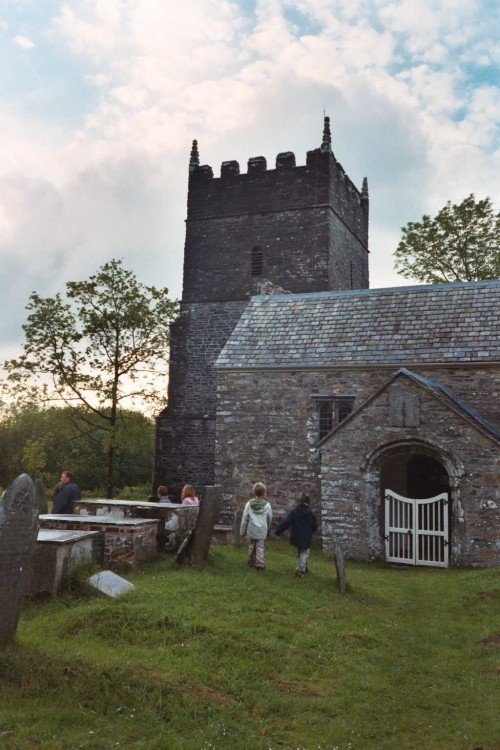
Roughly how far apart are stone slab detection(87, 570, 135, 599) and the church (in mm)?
7969

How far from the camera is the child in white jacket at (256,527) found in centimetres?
1170

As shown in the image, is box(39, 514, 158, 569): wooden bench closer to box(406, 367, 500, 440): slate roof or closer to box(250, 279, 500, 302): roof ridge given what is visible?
box(406, 367, 500, 440): slate roof

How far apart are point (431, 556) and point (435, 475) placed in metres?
4.18

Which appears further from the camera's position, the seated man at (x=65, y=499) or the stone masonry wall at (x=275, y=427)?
the stone masonry wall at (x=275, y=427)

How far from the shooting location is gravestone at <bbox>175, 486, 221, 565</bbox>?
11.3 m

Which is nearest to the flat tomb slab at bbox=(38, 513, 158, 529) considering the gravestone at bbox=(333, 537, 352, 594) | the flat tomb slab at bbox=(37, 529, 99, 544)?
the flat tomb slab at bbox=(37, 529, 99, 544)

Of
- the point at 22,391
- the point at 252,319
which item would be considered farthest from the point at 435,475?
the point at 22,391

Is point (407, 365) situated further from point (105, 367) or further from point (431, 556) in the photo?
point (105, 367)

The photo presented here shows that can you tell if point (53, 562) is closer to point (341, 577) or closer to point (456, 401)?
point (341, 577)

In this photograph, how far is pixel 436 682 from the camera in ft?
23.6

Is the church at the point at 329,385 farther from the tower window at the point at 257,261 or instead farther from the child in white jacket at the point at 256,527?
Answer: the child in white jacket at the point at 256,527

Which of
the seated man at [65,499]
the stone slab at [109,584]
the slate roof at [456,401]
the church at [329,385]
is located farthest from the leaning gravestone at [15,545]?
the slate roof at [456,401]

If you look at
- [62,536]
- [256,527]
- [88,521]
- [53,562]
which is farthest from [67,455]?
[53,562]

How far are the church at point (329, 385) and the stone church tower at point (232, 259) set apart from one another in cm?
7
